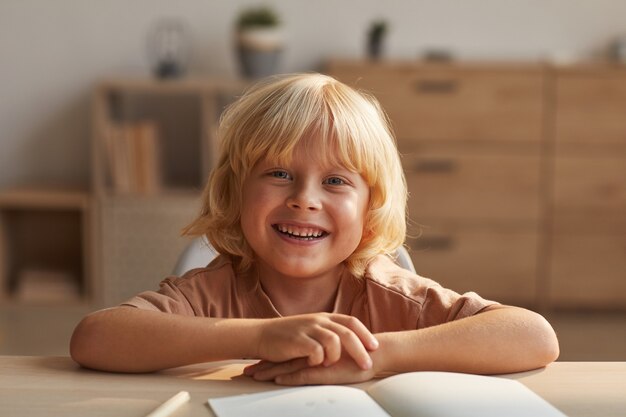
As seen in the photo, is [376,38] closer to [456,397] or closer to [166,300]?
[166,300]

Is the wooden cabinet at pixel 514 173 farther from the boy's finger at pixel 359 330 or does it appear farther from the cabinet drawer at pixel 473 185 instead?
the boy's finger at pixel 359 330

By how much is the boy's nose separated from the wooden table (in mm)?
226

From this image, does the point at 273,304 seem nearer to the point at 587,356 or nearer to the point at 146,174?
the point at 587,356

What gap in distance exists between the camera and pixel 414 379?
1.07 metres

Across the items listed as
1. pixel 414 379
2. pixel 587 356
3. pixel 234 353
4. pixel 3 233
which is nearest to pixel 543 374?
pixel 414 379

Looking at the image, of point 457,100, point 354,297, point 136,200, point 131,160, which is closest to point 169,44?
point 131,160

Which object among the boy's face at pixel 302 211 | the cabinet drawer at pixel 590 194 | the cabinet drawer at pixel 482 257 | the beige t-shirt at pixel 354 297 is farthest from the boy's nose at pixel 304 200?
the cabinet drawer at pixel 590 194

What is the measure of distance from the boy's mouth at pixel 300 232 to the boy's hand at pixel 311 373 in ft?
0.89

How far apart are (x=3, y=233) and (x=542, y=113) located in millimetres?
2053

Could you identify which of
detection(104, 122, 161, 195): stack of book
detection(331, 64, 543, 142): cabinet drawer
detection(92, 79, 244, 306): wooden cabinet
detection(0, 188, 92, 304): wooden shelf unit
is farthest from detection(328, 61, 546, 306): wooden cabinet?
detection(0, 188, 92, 304): wooden shelf unit

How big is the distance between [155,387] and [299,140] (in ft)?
1.31

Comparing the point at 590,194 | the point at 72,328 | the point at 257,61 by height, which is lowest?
the point at 72,328

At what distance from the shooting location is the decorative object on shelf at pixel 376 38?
386cm

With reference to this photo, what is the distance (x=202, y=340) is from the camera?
1169 millimetres
